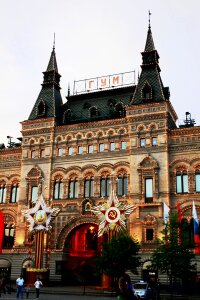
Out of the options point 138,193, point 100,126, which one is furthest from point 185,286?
point 100,126

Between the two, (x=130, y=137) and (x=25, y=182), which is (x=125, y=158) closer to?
(x=130, y=137)

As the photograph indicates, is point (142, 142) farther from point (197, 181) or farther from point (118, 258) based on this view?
point (118, 258)

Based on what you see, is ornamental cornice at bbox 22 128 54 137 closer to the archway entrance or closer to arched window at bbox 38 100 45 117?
arched window at bbox 38 100 45 117

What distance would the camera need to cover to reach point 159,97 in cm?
4978

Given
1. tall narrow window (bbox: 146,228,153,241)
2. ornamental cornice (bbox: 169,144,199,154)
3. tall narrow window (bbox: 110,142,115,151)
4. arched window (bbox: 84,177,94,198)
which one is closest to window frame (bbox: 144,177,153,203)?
tall narrow window (bbox: 146,228,153,241)

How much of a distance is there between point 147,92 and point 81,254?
2305 cm

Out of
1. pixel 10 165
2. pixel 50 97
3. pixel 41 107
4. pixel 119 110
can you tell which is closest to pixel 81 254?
pixel 10 165

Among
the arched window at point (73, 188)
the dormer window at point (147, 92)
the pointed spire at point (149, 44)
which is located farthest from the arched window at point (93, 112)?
the pointed spire at point (149, 44)

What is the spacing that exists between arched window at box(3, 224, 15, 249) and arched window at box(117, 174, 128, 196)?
16.2m

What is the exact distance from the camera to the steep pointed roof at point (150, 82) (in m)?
50.3

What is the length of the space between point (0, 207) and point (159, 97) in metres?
26.7

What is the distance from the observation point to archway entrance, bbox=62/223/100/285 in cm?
4997

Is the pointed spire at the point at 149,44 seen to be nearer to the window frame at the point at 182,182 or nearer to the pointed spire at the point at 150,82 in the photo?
the pointed spire at the point at 150,82

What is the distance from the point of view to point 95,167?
165 ft
